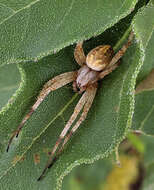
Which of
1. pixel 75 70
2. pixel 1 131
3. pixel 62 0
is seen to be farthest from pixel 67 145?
pixel 62 0

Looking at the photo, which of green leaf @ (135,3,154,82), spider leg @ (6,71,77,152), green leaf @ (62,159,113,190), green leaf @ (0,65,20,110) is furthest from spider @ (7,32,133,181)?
green leaf @ (62,159,113,190)

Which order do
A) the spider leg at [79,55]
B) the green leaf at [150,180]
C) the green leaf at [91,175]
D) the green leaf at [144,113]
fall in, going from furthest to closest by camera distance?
the green leaf at [91,175]
the green leaf at [150,180]
the green leaf at [144,113]
the spider leg at [79,55]

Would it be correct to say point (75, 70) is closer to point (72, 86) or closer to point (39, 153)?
point (72, 86)

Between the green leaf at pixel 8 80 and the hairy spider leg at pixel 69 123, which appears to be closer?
the hairy spider leg at pixel 69 123

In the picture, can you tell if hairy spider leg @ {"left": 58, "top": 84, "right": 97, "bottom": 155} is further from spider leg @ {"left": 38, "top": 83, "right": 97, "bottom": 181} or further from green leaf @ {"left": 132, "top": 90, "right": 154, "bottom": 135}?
green leaf @ {"left": 132, "top": 90, "right": 154, "bottom": 135}

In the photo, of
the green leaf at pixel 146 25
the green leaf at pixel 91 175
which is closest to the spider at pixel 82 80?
the green leaf at pixel 146 25

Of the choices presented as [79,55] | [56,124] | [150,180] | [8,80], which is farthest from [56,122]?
[150,180]

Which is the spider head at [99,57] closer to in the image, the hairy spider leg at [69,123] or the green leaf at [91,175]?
the hairy spider leg at [69,123]
